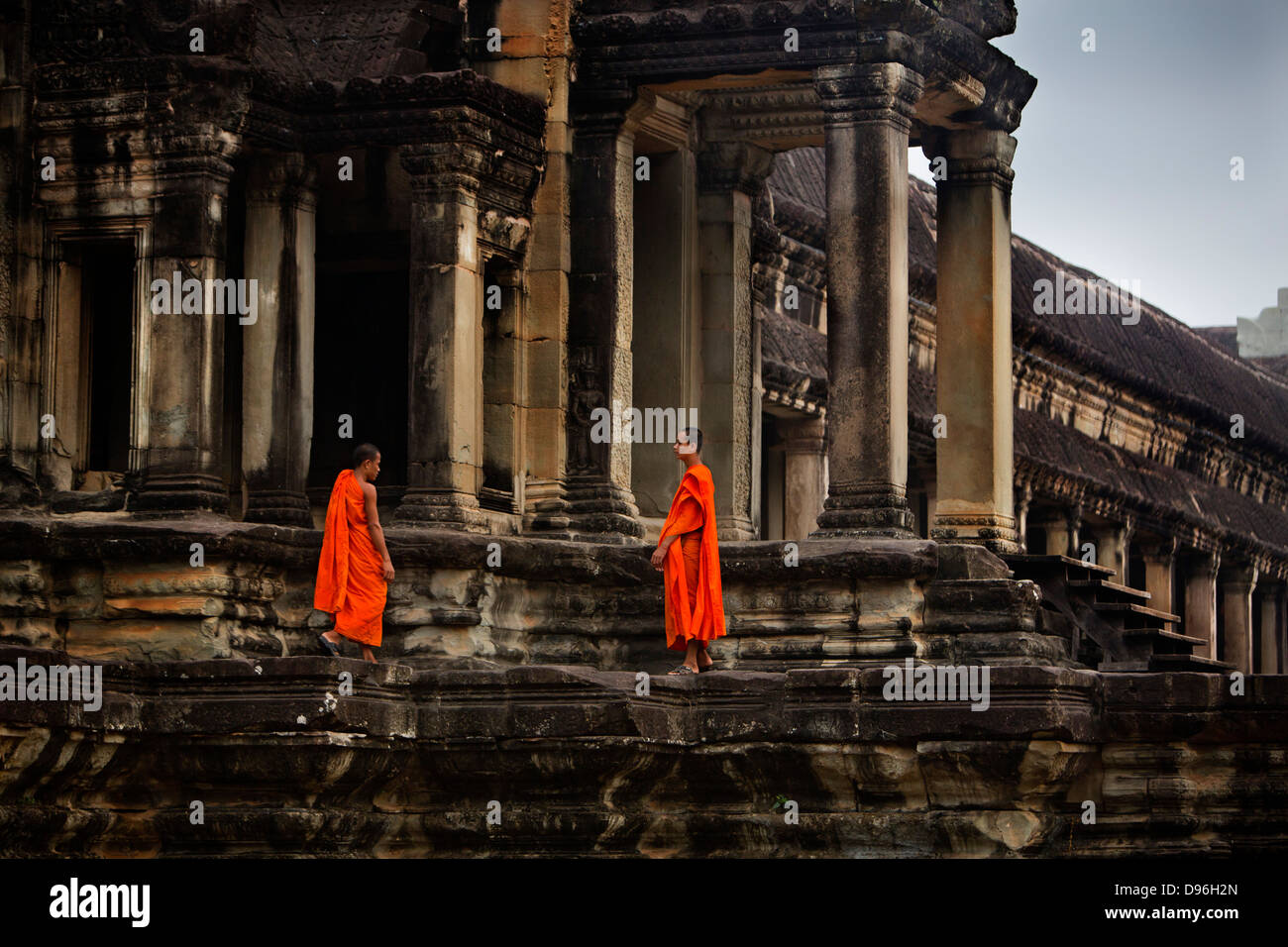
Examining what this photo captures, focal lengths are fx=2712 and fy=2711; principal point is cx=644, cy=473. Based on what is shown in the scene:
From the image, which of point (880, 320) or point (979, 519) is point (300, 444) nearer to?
point (880, 320)

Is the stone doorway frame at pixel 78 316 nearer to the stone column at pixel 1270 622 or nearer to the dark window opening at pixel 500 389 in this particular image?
the dark window opening at pixel 500 389

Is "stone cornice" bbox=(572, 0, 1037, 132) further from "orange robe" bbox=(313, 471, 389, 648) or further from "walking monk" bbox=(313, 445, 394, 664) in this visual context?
"orange robe" bbox=(313, 471, 389, 648)

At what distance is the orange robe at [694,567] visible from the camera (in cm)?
1888

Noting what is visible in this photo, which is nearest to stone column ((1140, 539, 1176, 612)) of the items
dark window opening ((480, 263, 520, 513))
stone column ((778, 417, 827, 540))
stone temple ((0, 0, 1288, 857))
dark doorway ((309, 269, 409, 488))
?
stone column ((778, 417, 827, 540))

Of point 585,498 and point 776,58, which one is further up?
point 776,58

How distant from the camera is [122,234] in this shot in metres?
20.6

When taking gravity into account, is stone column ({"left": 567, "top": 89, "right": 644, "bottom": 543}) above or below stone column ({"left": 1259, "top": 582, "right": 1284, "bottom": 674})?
above

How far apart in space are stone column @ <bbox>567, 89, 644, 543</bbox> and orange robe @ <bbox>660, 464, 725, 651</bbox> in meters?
2.39

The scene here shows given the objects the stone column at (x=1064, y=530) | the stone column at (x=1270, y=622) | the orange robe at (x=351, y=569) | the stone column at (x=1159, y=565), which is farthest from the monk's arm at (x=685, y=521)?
the stone column at (x=1270, y=622)

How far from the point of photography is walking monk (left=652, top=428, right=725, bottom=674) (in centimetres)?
1888

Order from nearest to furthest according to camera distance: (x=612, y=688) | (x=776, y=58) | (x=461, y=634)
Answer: (x=612, y=688)
(x=461, y=634)
(x=776, y=58)

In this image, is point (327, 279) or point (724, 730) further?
point (327, 279)
